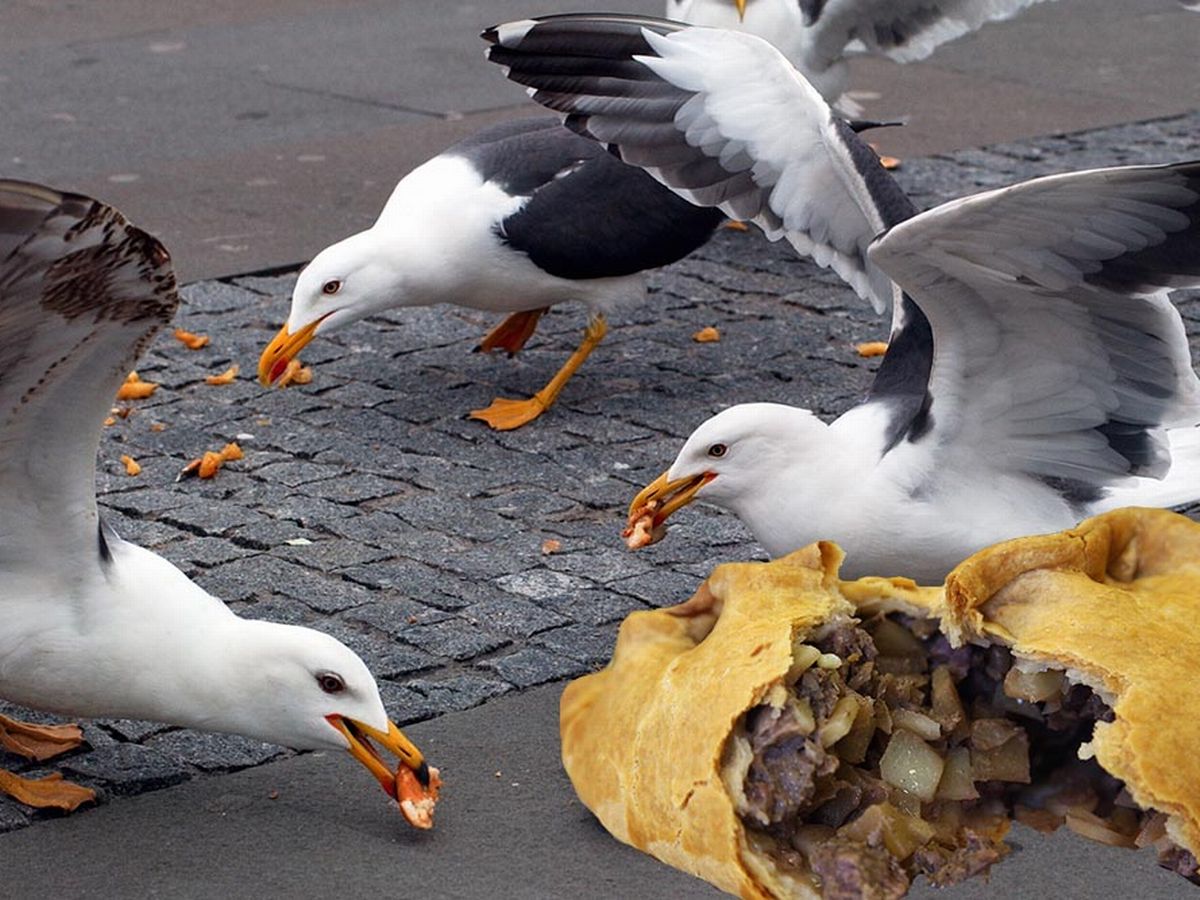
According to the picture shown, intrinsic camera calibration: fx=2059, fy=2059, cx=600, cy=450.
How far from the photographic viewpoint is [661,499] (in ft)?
14.7

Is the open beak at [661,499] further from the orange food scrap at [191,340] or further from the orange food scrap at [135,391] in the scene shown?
the orange food scrap at [191,340]

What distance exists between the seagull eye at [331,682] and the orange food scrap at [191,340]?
3232 mm

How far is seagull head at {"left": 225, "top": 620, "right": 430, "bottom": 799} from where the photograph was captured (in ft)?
12.1

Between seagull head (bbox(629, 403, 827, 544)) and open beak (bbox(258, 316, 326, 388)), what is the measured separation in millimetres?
1785

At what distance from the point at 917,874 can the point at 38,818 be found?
1.66 m

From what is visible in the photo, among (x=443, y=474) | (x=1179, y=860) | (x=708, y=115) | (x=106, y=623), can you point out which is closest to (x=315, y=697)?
(x=106, y=623)

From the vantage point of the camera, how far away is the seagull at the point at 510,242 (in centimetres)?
605

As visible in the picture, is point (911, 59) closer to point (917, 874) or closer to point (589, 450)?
point (589, 450)

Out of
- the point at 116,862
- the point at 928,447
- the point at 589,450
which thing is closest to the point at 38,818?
the point at 116,862

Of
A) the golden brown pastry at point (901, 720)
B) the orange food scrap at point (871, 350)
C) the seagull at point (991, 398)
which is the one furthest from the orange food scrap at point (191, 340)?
the golden brown pastry at point (901, 720)

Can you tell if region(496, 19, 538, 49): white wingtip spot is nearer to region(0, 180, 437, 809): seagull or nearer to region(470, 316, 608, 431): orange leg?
region(470, 316, 608, 431): orange leg

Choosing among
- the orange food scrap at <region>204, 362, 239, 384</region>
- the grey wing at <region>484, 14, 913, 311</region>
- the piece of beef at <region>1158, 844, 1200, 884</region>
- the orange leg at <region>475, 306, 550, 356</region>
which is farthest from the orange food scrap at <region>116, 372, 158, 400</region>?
the piece of beef at <region>1158, 844, 1200, 884</region>

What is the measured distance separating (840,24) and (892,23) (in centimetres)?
25

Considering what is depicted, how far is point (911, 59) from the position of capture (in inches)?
322
